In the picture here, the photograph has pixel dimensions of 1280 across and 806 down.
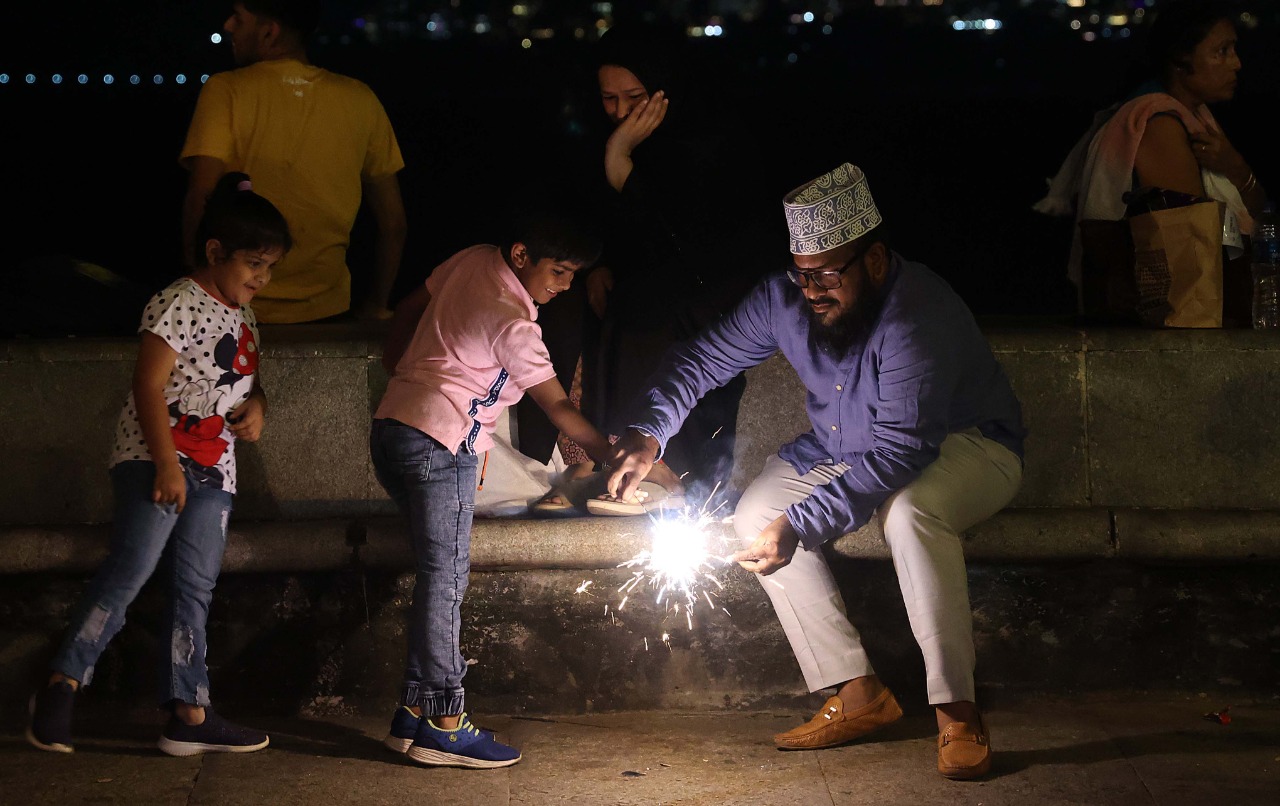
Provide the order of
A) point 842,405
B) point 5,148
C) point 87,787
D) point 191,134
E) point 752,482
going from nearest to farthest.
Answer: point 87,787 → point 842,405 → point 752,482 → point 191,134 → point 5,148

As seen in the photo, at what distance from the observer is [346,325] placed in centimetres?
558

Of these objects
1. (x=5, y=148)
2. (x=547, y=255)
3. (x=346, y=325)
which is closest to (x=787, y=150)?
(x=5, y=148)

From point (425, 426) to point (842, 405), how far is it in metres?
1.28

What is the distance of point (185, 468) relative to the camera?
169 inches

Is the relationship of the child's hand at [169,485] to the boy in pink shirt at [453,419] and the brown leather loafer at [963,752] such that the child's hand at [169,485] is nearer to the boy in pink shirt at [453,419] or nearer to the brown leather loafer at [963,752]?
the boy in pink shirt at [453,419]

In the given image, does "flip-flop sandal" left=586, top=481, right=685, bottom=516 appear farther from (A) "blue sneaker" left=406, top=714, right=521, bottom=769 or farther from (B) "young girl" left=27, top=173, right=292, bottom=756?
(B) "young girl" left=27, top=173, right=292, bottom=756

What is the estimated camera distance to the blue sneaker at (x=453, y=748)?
4328mm

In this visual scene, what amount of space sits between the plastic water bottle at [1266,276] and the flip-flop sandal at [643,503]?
2486mm

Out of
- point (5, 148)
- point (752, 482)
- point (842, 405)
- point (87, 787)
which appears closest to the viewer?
point (87, 787)

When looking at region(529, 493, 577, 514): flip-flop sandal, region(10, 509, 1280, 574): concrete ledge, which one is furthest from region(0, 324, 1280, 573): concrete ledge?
region(529, 493, 577, 514): flip-flop sandal

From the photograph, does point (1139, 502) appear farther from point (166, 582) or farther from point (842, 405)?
point (166, 582)

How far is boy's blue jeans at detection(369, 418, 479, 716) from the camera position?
171 inches

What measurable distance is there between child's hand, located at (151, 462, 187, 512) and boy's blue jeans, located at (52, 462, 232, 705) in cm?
7

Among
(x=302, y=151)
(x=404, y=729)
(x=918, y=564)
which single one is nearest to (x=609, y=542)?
(x=404, y=729)
